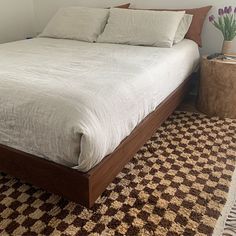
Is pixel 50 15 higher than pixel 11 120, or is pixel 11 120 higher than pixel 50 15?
pixel 50 15

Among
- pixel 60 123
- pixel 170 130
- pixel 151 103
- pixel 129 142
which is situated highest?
pixel 60 123

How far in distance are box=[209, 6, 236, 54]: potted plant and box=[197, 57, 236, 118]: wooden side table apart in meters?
0.27

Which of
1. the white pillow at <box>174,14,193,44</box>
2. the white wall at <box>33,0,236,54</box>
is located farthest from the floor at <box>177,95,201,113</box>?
the white pillow at <box>174,14,193,44</box>

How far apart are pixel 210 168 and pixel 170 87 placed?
27.2 inches

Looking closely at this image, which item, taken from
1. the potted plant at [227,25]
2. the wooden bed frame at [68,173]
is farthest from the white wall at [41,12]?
the wooden bed frame at [68,173]

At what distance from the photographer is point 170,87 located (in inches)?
81.8

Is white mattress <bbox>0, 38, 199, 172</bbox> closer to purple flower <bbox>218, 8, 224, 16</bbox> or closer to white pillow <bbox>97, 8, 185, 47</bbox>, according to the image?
white pillow <bbox>97, 8, 185, 47</bbox>

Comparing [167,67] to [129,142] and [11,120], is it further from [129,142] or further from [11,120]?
[11,120]

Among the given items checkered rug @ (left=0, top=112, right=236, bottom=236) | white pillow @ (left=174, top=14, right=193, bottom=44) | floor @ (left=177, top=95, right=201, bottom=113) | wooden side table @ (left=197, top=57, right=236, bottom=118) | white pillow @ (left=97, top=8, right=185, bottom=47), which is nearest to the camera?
checkered rug @ (left=0, top=112, right=236, bottom=236)

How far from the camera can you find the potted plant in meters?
2.40

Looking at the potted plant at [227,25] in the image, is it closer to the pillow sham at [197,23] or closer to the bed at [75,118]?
the pillow sham at [197,23]

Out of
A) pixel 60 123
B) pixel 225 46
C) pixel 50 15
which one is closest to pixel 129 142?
pixel 60 123

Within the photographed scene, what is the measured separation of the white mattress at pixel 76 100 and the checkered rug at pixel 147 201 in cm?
32

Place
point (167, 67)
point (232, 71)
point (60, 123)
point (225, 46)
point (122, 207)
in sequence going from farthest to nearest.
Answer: point (225, 46)
point (232, 71)
point (167, 67)
point (122, 207)
point (60, 123)
